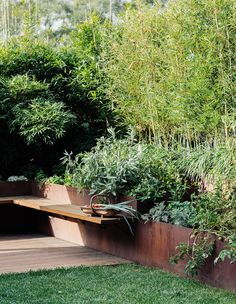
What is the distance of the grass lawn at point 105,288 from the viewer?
14.3 ft

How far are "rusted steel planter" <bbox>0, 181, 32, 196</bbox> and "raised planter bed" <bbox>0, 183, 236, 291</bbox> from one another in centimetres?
16

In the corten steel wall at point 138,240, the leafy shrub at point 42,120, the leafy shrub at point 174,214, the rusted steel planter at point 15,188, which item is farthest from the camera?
the leafy shrub at point 42,120

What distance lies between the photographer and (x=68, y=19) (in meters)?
26.2

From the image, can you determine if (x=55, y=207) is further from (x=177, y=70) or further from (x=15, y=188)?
(x=177, y=70)

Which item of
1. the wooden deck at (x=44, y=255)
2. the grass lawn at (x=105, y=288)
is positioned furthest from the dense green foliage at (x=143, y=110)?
the wooden deck at (x=44, y=255)

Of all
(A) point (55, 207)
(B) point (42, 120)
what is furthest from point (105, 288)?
(B) point (42, 120)

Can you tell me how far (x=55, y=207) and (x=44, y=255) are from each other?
603 mm

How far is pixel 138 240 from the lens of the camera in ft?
18.6

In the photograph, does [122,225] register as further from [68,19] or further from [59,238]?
[68,19]

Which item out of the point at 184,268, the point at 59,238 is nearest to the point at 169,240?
the point at 184,268

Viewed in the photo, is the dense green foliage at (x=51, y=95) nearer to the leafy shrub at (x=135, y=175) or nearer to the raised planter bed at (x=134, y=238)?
the raised planter bed at (x=134, y=238)

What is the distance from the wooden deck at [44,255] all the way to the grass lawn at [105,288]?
356 millimetres

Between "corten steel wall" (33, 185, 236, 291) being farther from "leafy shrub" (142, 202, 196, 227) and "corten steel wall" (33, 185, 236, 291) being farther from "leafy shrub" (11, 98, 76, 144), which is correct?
"leafy shrub" (11, 98, 76, 144)

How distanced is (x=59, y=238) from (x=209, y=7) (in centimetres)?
302
